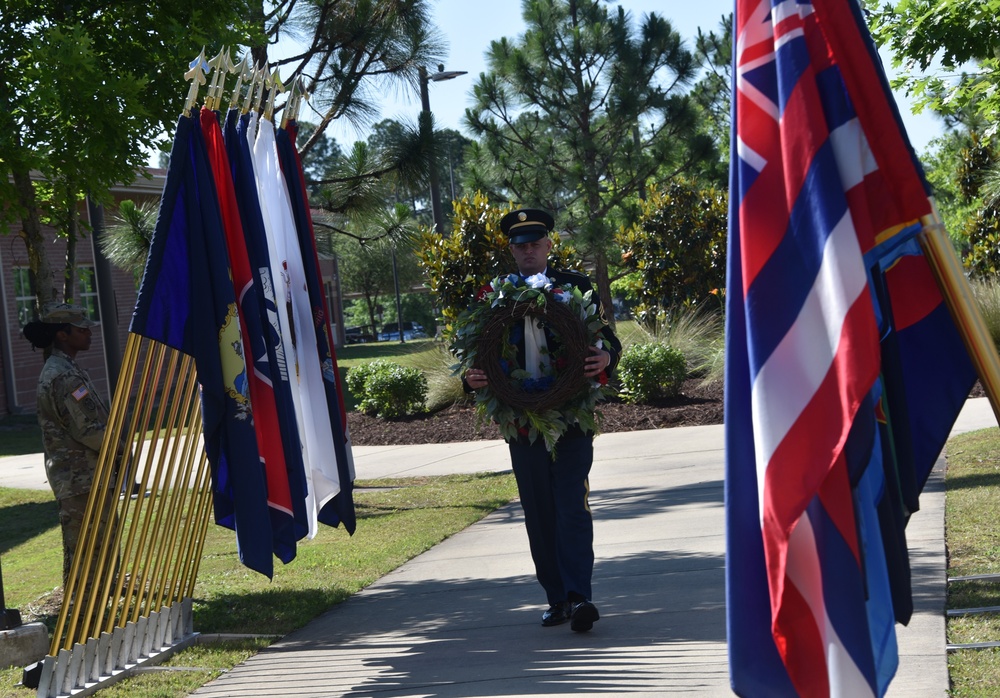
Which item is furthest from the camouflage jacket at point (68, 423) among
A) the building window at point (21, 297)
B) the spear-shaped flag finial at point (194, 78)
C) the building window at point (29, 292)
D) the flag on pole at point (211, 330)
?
the building window at point (21, 297)

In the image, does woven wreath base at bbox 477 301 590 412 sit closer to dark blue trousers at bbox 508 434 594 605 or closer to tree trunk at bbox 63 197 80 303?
dark blue trousers at bbox 508 434 594 605

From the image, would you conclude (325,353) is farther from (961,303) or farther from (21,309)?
(21,309)

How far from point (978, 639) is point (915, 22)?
502cm

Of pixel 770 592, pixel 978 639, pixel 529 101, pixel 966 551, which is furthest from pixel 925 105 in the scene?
pixel 529 101

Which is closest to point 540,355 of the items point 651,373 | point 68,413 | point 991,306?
point 68,413

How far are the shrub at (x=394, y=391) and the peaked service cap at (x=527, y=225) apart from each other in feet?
37.3

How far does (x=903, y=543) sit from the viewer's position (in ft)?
10.7

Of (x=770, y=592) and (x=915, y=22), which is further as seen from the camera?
(x=915, y=22)

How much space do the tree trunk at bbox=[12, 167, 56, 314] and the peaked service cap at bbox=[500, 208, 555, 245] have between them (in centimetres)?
353

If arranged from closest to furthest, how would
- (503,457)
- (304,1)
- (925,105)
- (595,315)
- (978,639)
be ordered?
(978,639), (595,315), (925,105), (304,1), (503,457)

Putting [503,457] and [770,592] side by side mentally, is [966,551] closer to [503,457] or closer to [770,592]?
[770,592]

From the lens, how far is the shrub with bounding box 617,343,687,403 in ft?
50.3

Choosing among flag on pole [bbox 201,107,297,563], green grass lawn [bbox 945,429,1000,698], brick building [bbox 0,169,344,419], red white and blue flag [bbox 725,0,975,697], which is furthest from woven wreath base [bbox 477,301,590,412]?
brick building [bbox 0,169,344,419]

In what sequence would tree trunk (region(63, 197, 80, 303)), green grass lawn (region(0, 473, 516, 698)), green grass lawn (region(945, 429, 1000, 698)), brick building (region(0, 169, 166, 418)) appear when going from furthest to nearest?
brick building (region(0, 169, 166, 418)) → tree trunk (region(63, 197, 80, 303)) → green grass lawn (region(0, 473, 516, 698)) → green grass lawn (region(945, 429, 1000, 698))
